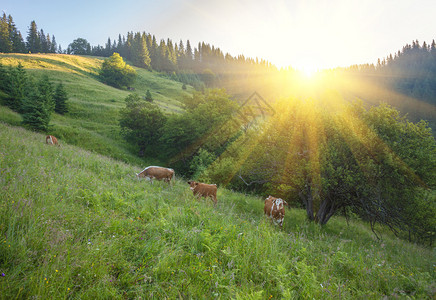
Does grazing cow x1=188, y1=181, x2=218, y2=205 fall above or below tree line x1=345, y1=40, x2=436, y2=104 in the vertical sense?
below

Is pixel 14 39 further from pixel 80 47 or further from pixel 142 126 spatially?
pixel 142 126

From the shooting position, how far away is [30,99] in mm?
24344

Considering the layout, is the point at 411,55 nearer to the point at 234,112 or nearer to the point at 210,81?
the point at 210,81

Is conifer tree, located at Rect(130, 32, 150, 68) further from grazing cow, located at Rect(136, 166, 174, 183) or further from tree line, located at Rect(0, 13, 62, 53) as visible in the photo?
grazing cow, located at Rect(136, 166, 174, 183)

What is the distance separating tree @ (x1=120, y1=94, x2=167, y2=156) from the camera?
3216 centimetres

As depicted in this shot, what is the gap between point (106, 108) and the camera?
4031cm

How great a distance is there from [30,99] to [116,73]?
2032 inches

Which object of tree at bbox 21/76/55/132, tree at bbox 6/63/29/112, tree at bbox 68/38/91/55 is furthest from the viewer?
tree at bbox 68/38/91/55

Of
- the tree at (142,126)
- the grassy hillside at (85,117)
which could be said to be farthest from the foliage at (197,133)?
the grassy hillside at (85,117)

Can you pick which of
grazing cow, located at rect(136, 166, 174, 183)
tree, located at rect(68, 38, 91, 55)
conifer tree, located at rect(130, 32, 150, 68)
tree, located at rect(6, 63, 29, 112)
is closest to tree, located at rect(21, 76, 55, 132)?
tree, located at rect(6, 63, 29, 112)

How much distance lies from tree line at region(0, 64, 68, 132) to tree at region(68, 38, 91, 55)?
11604 cm

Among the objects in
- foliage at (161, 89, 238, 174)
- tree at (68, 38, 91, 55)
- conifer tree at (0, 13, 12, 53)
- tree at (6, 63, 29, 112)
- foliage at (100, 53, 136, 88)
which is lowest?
foliage at (161, 89, 238, 174)

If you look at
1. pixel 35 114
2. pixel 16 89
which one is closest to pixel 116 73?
pixel 16 89

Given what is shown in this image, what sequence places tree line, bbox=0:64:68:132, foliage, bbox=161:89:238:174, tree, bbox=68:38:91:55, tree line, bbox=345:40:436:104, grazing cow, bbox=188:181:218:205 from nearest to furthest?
grazing cow, bbox=188:181:218:205, tree line, bbox=0:64:68:132, foliage, bbox=161:89:238:174, tree line, bbox=345:40:436:104, tree, bbox=68:38:91:55
